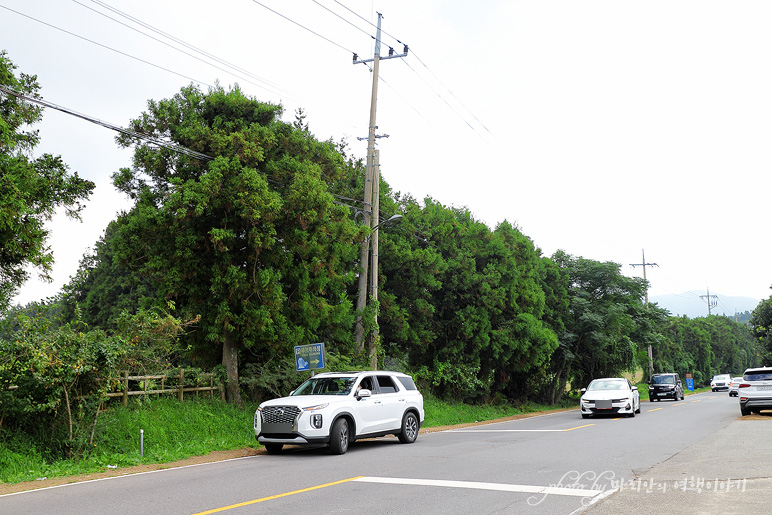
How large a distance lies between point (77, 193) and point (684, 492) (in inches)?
647

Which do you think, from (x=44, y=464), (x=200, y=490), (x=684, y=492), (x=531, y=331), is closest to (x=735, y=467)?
(x=684, y=492)

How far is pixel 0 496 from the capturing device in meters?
9.00

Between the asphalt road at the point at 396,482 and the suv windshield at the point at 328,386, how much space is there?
1305 millimetres

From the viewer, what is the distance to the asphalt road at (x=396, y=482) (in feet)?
24.7

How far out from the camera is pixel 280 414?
13.0 m

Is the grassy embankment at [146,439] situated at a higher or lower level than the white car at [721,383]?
higher

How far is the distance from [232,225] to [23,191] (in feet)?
17.2

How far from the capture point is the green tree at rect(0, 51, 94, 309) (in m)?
14.0

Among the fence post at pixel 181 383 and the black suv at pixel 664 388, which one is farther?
the black suv at pixel 664 388

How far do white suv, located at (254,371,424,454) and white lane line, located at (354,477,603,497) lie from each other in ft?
11.0

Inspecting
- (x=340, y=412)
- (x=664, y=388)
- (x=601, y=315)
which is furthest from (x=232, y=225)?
(x=664, y=388)

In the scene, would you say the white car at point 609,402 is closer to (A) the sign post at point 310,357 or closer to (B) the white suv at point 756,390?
(B) the white suv at point 756,390

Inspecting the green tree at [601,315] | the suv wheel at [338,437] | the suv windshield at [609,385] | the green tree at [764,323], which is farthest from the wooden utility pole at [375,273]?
the green tree at [764,323]

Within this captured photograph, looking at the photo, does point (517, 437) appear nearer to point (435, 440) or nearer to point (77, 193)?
point (435, 440)
